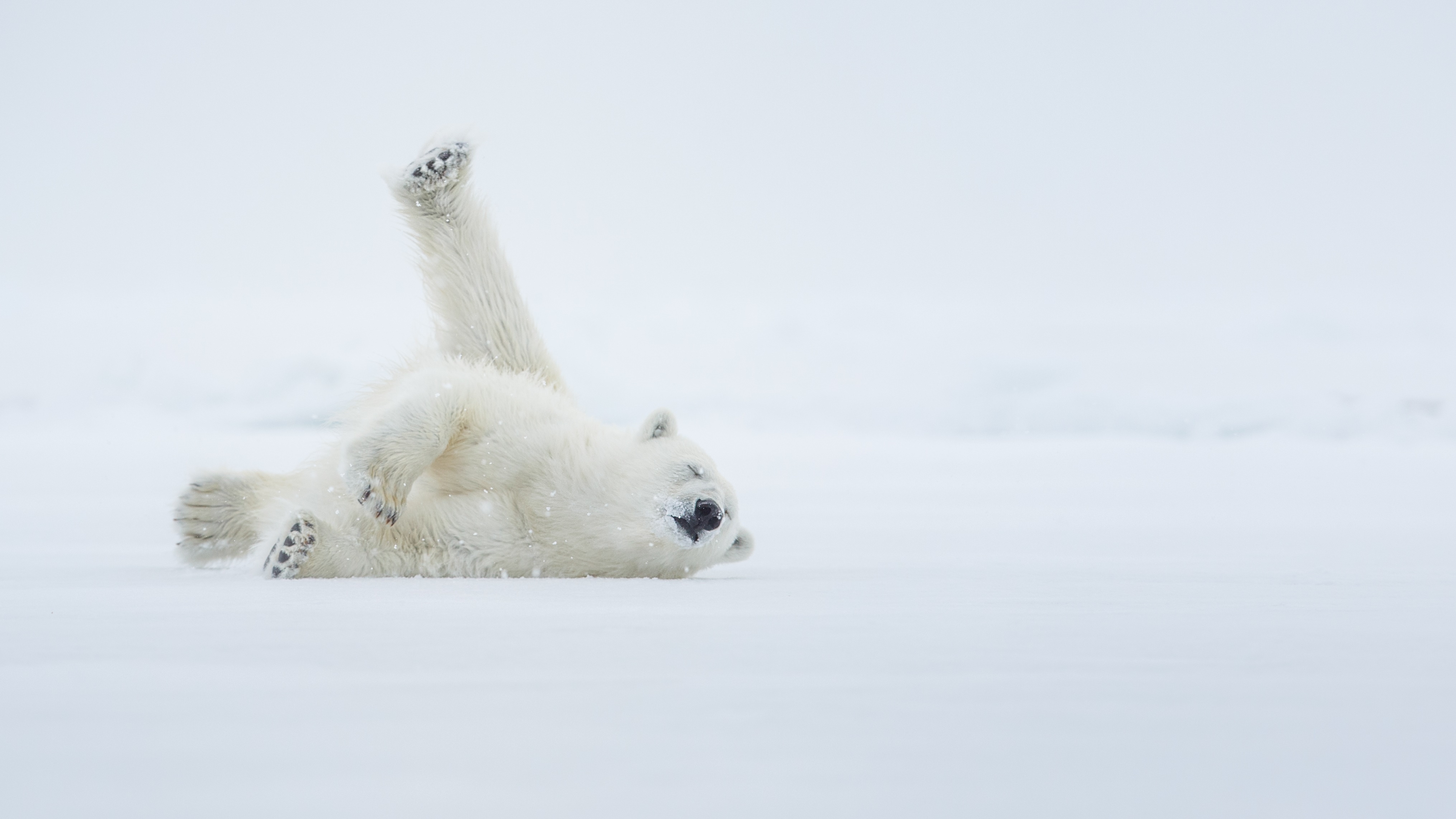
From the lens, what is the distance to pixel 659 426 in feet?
11.0

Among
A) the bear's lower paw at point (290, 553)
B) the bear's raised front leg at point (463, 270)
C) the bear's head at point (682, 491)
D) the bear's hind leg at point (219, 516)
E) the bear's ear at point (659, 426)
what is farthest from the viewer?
the bear's raised front leg at point (463, 270)

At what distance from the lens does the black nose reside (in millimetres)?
3148

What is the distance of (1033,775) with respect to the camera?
129 centimetres

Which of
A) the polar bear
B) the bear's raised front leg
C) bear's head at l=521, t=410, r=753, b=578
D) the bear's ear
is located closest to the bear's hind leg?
the polar bear

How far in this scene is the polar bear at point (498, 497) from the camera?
10.0ft

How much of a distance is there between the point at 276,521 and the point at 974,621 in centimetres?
223

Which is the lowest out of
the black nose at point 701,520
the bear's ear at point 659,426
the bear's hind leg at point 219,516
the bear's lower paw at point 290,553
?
the bear's lower paw at point 290,553

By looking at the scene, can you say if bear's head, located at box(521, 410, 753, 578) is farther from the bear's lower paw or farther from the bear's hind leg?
the bear's hind leg

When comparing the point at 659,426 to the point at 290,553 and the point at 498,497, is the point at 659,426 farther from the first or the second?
the point at 290,553

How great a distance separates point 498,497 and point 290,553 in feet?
1.83

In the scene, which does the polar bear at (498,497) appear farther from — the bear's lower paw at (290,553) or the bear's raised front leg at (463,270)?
the bear's raised front leg at (463,270)

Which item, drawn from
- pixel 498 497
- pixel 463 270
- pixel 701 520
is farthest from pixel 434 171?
pixel 701 520

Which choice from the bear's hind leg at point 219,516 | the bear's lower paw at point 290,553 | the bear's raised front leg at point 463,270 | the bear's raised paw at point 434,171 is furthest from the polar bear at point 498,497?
the bear's raised paw at point 434,171

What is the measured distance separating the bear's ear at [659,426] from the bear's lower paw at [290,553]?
902mm
